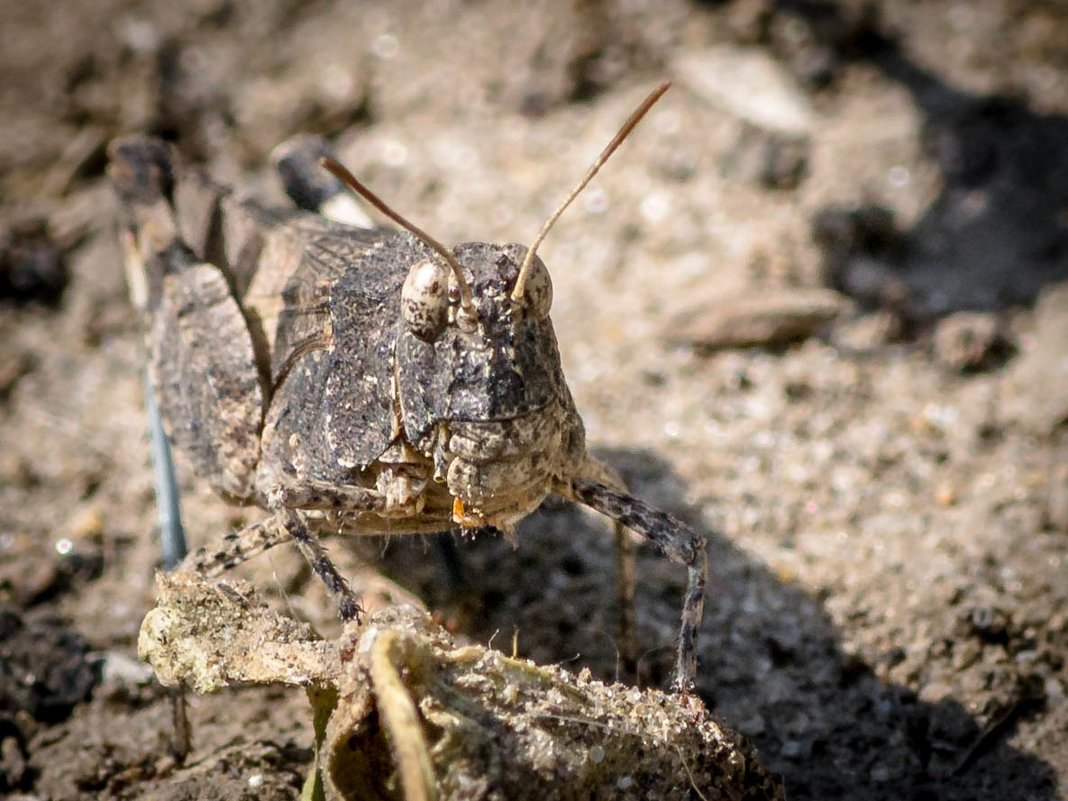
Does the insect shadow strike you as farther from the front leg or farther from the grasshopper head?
the grasshopper head

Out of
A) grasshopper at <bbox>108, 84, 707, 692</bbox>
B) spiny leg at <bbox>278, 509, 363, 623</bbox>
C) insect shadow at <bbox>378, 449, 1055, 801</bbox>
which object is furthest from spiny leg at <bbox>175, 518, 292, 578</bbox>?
insect shadow at <bbox>378, 449, 1055, 801</bbox>

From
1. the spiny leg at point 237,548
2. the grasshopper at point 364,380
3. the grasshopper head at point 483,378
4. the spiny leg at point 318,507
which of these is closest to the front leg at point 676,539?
the grasshopper at point 364,380

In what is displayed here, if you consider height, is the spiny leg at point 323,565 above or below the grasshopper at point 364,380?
below

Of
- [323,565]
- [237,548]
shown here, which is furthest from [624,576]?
[237,548]

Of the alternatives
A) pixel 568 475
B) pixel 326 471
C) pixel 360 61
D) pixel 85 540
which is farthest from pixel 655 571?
pixel 360 61

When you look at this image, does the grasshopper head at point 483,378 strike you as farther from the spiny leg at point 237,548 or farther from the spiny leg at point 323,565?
the spiny leg at point 237,548

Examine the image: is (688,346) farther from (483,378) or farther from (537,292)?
(483,378)
